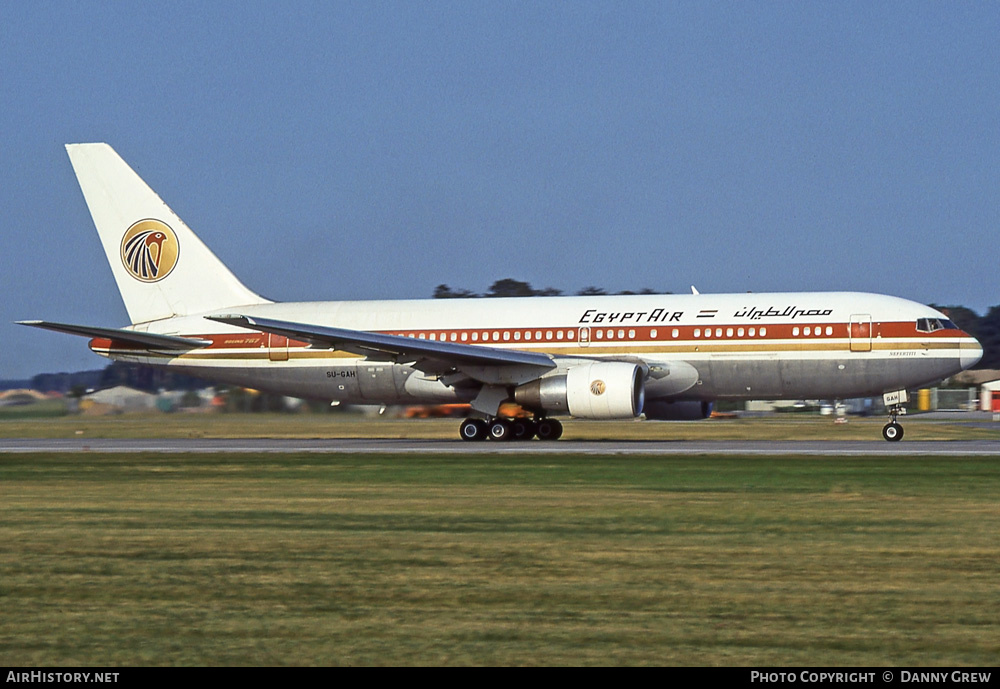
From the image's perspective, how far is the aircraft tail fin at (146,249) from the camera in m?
35.3

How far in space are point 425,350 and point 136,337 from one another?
9227mm

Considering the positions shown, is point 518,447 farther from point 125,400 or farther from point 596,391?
point 125,400

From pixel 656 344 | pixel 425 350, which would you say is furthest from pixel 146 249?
pixel 656 344

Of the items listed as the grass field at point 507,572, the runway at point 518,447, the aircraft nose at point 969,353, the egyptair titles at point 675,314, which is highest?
the egyptair titles at point 675,314

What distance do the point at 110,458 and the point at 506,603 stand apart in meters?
18.3

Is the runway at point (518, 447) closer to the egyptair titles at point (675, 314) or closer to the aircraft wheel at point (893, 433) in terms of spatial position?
the aircraft wheel at point (893, 433)

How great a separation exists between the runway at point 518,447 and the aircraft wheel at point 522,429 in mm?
1005

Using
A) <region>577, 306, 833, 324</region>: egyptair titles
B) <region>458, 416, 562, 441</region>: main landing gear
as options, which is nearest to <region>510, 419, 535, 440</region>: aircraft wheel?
<region>458, 416, 562, 441</region>: main landing gear

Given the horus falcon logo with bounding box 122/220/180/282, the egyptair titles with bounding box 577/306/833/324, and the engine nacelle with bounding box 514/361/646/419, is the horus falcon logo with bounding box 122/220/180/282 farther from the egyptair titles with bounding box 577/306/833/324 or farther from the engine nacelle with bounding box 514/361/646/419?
the egyptair titles with bounding box 577/306/833/324

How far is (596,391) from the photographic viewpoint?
2875 centimetres

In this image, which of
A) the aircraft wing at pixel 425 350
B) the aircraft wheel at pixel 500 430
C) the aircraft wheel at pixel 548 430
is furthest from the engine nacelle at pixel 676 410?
the aircraft wheel at pixel 500 430

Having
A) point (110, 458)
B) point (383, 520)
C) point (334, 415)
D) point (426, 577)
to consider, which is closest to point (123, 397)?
point (334, 415)

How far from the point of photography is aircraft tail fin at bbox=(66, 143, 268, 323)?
35312 millimetres

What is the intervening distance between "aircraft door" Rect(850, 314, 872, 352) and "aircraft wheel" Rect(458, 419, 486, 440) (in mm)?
9702
